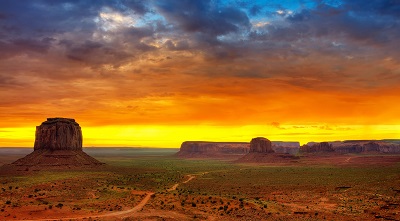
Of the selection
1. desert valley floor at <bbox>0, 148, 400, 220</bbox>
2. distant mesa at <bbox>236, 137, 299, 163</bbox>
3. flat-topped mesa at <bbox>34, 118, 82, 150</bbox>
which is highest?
flat-topped mesa at <bbox>34, 118, 82, 150</bbox>

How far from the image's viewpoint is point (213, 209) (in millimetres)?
46719

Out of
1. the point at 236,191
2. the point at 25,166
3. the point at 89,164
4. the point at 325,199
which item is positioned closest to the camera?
the point at 325,199

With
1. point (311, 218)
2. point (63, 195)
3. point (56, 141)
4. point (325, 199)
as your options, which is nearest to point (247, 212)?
point (311, 218)

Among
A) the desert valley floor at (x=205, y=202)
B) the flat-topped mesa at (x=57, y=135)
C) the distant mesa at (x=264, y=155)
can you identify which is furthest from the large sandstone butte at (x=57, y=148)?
the distant mesa at (x=264, y=155)

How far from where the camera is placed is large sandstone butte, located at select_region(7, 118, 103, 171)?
108188 millimetres

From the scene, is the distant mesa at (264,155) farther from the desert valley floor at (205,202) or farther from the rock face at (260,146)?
the desert valley floor at (205,202)

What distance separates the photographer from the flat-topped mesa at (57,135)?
118 metres

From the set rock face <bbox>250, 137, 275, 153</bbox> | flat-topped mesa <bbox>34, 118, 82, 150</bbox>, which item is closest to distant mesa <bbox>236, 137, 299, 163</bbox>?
rock face <bbox>250, 137, 275, 153</bbox>

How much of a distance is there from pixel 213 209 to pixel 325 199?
20.4m

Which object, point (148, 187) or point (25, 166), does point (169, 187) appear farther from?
point (25, 166)

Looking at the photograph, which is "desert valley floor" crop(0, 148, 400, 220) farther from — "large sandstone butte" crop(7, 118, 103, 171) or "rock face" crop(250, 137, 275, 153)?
"rock face" crop(250, 137, 275, 153)

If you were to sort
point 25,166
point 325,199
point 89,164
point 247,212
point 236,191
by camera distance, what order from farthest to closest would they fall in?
point 89,164 → point 25,166 → point 236,191 → point 325,199 → point 247,212

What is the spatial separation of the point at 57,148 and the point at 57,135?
4.60 m

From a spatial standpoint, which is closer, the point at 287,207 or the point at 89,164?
the point at 287,207
